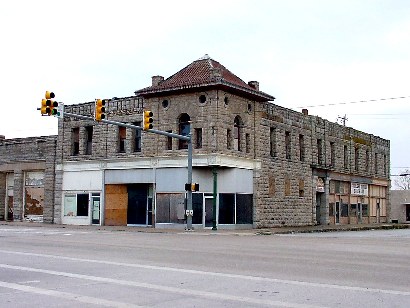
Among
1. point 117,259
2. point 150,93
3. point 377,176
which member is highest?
point 150,93

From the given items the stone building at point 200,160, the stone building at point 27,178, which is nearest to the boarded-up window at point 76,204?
the stone building at point 200,160

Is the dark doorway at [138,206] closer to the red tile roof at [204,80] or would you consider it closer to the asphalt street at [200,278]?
the red tile roof at [204,80]

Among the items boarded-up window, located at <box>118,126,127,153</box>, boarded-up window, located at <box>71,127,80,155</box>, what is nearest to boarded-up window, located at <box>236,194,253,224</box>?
boarded-up window, located at <box>118,126,127,153</box>

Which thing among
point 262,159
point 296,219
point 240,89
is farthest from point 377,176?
point 240,89

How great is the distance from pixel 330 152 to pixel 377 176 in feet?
36.9

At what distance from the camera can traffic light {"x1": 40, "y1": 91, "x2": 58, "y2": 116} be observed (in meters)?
23.2

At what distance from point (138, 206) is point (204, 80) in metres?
10.0

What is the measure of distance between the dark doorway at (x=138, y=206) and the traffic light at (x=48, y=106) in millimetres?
17178

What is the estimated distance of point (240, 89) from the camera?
37.5 m

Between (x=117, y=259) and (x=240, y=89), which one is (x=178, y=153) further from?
(x=117, y=259)

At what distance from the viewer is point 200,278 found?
1202 centimetres

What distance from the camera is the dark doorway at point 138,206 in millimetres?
39781

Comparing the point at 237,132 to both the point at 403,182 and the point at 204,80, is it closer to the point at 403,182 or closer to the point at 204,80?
the point at 204,80

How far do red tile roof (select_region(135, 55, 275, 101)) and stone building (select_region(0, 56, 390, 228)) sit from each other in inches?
3.5
